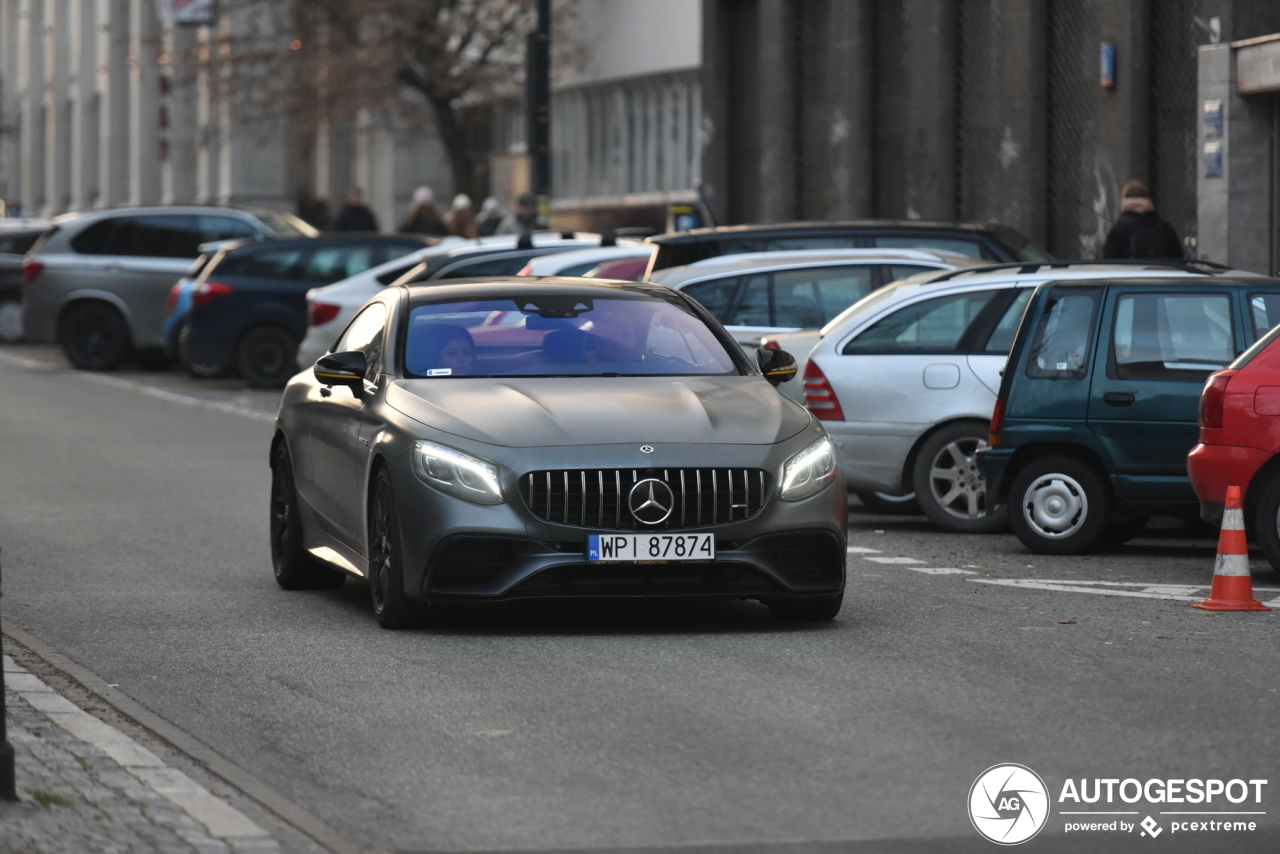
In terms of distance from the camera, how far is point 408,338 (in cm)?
1020

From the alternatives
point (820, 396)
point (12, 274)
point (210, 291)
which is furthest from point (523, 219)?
point (820, 396)

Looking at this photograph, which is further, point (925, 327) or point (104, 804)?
point (925, 327)

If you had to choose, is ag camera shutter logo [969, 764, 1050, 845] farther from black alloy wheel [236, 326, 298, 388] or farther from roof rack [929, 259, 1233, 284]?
black alloy wheel [236, 326, 298, 388]

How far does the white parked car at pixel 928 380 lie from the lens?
44.4ft

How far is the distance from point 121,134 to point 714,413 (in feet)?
240

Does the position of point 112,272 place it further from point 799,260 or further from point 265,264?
point 799,260

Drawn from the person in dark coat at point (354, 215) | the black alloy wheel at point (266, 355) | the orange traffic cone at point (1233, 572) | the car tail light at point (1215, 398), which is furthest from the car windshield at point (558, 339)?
the person in dark coat at point (354, 215)

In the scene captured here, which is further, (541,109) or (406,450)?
(541,109)

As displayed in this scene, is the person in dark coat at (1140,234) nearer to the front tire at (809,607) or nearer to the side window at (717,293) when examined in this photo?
the side window at (717,293)

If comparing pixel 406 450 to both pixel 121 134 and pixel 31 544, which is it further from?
pixel 121 134

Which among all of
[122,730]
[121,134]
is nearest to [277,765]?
[122,730]

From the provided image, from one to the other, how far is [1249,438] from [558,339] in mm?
3322

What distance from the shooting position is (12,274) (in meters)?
36.8

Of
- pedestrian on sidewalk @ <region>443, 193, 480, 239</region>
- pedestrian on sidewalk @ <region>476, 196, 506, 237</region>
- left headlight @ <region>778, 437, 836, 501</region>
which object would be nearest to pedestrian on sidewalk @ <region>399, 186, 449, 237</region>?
pedestrian on sidewalk @ <region>443, 193, 480, 239</region>
